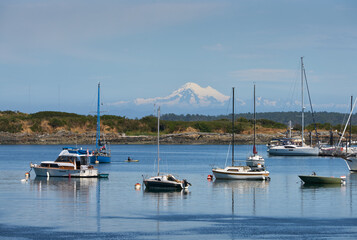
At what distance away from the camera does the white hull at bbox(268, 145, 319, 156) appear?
122 meters

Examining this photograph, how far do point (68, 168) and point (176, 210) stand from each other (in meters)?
27.2

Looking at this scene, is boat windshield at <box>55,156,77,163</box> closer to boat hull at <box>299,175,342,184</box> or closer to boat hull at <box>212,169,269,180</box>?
boat hull at <box>212,169,269,180</box>

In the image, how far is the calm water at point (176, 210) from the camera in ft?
121

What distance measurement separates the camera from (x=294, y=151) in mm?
124625

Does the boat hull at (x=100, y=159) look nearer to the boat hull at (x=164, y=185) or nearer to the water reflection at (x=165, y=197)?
the water reflection at (x=165, y=197)

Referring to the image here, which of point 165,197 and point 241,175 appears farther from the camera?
point 241,175

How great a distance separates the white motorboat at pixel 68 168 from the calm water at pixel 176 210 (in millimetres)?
1602

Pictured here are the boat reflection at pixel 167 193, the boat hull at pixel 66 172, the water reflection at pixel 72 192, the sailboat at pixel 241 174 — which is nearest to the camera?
the water reflection at pixel 72 192

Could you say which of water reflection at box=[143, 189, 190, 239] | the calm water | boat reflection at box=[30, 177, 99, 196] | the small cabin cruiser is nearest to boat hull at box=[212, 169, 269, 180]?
the calm water

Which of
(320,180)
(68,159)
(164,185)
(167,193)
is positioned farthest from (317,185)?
(68,159)

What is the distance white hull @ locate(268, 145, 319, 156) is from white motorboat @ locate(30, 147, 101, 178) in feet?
205

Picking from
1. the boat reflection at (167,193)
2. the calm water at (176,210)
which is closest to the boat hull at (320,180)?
the calm water at (176,210)

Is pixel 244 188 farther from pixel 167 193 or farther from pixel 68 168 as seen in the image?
pixel 68 168

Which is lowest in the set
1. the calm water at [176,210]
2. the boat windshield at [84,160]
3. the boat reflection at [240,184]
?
the calm water at [176,210]
